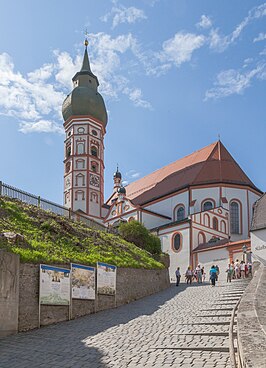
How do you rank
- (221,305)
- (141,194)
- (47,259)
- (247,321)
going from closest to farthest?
(247,321)
(47,259)
(221,305)
(141,194)

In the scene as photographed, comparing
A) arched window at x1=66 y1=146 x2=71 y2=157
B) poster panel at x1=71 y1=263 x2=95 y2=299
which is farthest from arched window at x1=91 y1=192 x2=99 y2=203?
poster panel at x1=71 y1=263 x2=95 y2=299

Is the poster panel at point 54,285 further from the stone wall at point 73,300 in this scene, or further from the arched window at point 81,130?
the arched window at point 81,130

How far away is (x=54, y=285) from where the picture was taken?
44.8 feet

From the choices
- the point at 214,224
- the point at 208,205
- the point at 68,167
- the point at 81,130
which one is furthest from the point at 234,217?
the point at 81,130

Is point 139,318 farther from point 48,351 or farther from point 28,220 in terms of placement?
point 28,220

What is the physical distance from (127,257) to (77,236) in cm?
257

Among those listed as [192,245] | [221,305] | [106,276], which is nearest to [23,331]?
[106,276]

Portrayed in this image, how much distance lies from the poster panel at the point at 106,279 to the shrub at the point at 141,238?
12.9 m

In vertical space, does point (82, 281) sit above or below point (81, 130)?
below

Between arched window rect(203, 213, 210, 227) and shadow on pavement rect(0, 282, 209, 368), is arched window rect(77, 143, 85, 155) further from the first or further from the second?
shadow on pavement rect(0, 282, 209, 368)

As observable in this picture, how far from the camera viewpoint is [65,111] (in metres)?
55.8

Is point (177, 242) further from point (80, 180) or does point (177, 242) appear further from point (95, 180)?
point (80, 180)

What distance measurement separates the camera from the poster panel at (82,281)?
48.1 ft

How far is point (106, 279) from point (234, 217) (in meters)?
30.6
